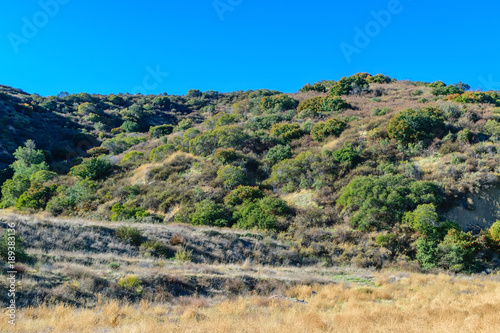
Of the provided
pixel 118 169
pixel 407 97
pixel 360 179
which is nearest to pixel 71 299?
pixel 360 179

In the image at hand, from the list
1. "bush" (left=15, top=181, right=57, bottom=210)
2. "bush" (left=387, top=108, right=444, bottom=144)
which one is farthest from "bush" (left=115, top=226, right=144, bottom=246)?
"bush" (left=387, top=108, right=444, bottom=144)

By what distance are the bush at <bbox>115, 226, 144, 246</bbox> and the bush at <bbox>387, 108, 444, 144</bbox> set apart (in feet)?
70.5

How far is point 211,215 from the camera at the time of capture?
20.2 metres

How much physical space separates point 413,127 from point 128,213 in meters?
23.8

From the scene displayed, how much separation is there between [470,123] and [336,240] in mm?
18244

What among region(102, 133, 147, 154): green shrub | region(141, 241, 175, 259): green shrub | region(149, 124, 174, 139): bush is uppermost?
region(149, 124, 174, 139): bush

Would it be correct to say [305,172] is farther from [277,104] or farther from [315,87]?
[315,87]

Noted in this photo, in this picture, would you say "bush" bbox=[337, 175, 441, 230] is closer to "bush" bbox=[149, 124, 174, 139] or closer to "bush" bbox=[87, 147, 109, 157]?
"bush" bbox=[149, 124, 174, 139]

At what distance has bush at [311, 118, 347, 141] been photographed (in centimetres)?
2905

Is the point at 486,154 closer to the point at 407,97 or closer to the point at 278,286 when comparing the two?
the point at 278,286

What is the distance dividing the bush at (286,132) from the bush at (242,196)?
10.2m

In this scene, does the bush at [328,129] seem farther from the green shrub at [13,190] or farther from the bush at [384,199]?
the green shrub at [13,190]

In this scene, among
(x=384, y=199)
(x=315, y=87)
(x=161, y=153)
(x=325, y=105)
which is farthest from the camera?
(x=315, y=87)

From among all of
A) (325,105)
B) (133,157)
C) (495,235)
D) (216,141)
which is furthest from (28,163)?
(495,235)
